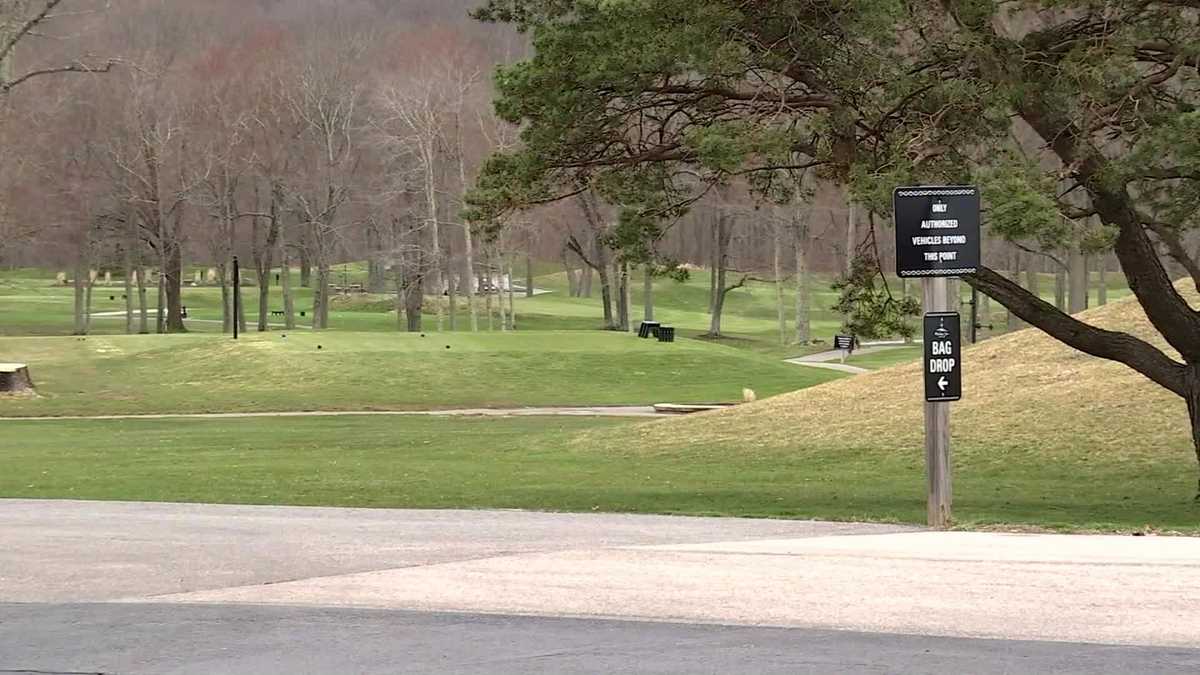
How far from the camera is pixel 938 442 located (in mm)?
14375

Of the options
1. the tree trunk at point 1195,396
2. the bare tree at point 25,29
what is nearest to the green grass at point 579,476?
the tree trunk at point 1195,396

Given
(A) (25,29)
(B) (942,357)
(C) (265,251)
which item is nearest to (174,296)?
(C) (265,251)

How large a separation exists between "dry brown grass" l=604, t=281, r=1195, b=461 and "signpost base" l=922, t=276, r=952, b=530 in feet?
31.9

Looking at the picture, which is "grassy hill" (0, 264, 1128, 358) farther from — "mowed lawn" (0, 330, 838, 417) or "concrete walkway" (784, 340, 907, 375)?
"mowed lawn" (0, 330, 838, 417)

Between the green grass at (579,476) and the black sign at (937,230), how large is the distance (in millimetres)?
2773

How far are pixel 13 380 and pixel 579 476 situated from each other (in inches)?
1001

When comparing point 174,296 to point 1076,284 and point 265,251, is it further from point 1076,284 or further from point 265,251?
point 1076,284

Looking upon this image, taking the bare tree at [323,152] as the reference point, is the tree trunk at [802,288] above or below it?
below

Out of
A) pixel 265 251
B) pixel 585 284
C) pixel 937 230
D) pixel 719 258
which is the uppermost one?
pixel 265 251

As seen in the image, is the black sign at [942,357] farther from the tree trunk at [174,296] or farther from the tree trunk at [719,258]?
the tree trunk at [174,296]

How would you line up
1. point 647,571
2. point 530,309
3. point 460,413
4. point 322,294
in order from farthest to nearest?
point 530,309 < point 322,294 < point 460,413 < point 647,571

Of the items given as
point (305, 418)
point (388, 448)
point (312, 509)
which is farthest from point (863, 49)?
point (305, 418)

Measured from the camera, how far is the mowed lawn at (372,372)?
4331cm

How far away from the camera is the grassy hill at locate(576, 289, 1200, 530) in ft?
62.0
